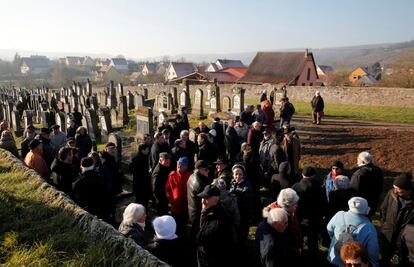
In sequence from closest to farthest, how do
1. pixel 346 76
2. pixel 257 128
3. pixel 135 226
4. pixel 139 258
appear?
pixel 139 258 < pixel 135 226 < pixel 257 128 < pixel 346 76

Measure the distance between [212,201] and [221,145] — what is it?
6.74 metres

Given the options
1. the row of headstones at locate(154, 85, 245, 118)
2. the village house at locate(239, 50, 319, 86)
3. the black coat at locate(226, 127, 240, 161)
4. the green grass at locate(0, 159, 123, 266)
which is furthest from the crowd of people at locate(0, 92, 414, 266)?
the village house at locate(239, 50, 319, 86)

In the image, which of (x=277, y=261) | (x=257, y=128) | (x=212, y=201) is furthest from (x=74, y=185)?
(x=257, y=128)

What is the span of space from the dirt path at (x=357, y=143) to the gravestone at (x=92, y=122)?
9161 millimetres

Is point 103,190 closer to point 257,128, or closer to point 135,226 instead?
point 135,226

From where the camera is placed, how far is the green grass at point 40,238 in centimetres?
365

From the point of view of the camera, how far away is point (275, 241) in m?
4.23

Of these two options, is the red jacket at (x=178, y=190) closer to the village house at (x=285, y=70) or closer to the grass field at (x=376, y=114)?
the grass field at (x=376, y=114)

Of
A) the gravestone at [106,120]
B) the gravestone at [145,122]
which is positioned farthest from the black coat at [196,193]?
the gravestone at [106,120]

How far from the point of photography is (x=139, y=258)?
358 centimetres

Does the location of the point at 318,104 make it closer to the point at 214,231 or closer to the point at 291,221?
the point at 291,221

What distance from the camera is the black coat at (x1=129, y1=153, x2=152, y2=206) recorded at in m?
8.26

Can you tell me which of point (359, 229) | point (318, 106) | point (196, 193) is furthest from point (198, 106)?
point (359, 229)

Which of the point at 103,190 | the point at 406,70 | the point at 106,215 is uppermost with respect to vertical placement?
the point at 406,70
